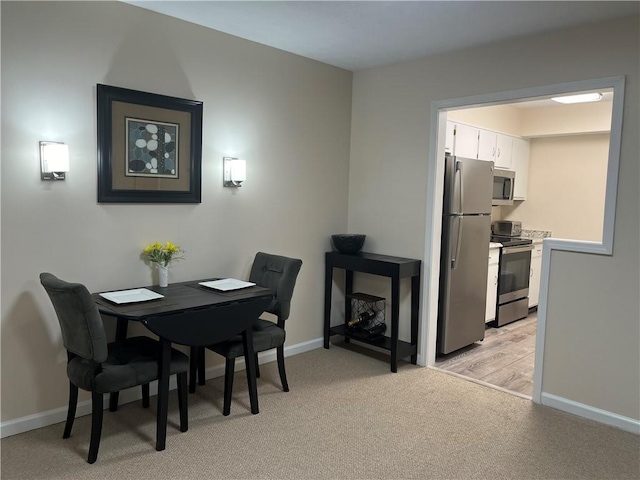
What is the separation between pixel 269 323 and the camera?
3.37 metres

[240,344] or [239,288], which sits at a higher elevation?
[239,288]

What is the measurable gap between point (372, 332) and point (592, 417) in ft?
5.46

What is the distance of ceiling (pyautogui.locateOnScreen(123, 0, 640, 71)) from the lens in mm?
2750

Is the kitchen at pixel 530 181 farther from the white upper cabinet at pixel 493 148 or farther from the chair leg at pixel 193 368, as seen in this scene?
the chair leg at pixel 193 368

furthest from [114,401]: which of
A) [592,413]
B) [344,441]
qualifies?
[592,413]

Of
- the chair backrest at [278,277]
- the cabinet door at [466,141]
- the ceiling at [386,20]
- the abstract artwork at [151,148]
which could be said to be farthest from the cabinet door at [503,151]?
the abstract artwork at [151,148]

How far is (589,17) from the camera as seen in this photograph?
284 cm

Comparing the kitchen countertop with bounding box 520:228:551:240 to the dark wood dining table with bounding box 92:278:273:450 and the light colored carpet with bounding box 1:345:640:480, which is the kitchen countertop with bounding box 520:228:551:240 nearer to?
the light colored carpet with bounding box 1:345:640:480

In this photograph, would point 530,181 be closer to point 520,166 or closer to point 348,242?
point 520,166

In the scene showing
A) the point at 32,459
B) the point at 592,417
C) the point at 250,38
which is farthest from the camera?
the point at 250,38

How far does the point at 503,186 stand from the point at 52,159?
445 centimetres

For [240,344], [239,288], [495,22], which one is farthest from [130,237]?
[495,22]

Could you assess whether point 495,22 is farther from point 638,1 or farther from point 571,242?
point 571,242

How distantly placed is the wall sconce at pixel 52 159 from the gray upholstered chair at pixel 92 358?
1.81 feet
